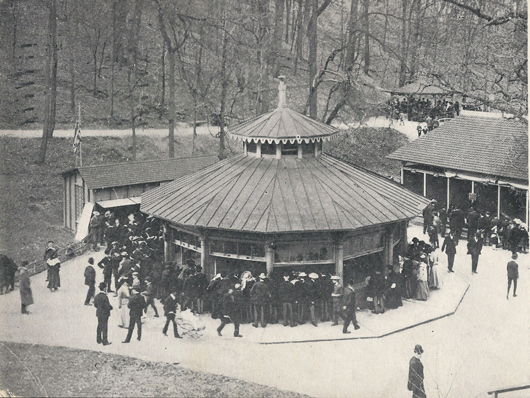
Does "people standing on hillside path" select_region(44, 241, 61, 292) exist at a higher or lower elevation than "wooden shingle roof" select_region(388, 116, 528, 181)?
lower

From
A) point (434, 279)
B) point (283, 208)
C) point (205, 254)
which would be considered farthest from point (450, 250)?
point (205, 254)

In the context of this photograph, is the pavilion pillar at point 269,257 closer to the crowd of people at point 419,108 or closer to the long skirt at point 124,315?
the long skirt at point 124,315

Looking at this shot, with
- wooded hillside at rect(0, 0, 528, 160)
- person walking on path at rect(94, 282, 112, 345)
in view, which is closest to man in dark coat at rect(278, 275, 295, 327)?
person walking on path at rect(94, 282, 112, 345)

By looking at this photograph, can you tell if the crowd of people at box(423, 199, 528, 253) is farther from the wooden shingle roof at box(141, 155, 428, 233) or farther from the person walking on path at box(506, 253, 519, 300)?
the person walking on path at box(506, 253, 519, 300)

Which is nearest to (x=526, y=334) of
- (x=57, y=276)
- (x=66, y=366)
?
(x=66, y=366)

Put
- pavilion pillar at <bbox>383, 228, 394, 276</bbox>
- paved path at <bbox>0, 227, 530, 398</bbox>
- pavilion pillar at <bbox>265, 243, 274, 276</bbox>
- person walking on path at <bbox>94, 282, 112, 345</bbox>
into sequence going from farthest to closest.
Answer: pavilion pillar at <bbox>383, 228, 394, 276</bbox>
pavilion pillar at <bbox>265, 243, 274, 276</bbox>
person walking on path at <bbox>94, 282, 112, 345</bbox>
paved path at <bbox>0, 227, 530, 398</bbox>

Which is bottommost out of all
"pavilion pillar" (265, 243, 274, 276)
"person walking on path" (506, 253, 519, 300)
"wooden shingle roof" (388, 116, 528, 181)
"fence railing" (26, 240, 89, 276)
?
"fence railing" (26, 240, 89, 276)

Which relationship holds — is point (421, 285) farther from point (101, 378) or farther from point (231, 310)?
point (101, 378)

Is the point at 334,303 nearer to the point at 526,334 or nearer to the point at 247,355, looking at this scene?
the point at 247,355
